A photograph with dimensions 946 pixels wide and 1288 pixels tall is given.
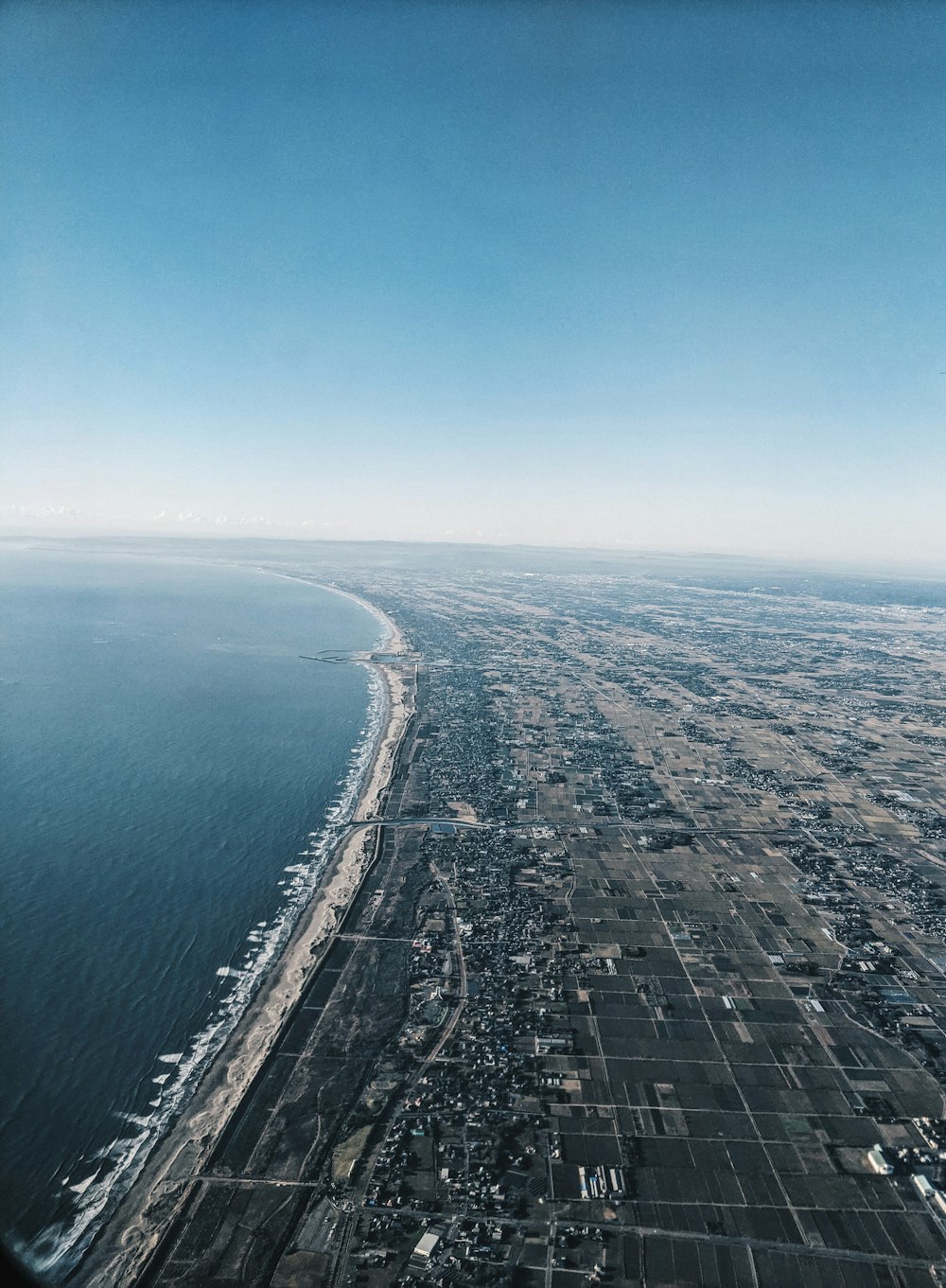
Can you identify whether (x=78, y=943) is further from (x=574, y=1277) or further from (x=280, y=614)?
(x=280, y=614)

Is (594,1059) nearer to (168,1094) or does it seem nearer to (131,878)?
(168,1094)

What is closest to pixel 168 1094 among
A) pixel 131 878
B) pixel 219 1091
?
pixel 219 1091

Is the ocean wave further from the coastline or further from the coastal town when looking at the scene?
the coastal town

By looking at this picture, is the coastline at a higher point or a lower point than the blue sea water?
higher

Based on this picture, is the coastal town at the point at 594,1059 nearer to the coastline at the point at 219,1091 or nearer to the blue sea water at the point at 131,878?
the coastline at the point at 219,1091

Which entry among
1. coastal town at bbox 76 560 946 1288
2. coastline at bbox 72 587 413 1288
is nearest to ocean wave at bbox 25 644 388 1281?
coastline at bbox 72 587 413 1288

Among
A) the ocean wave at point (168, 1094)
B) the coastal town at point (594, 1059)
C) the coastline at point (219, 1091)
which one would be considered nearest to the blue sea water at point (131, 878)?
the ocean wave at point (168, 1094)
